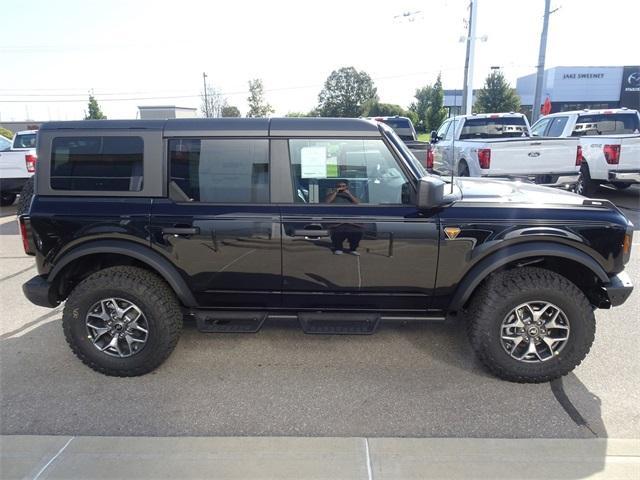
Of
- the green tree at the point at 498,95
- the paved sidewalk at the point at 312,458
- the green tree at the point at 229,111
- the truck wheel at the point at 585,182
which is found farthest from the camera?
the green tree at the point at 229,111

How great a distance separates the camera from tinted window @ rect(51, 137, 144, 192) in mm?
3369

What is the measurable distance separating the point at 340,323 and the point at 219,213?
1170 mm

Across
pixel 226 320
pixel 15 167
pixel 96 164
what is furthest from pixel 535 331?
pixel 15 167

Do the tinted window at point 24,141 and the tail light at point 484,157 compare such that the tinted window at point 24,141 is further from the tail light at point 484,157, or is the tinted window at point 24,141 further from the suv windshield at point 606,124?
the suv windshield at point 606,124

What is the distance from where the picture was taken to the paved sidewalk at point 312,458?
2436 millimetres

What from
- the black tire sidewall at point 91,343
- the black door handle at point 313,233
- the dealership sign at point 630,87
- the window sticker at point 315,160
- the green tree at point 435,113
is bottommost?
the black tire sidewall at point 91,343

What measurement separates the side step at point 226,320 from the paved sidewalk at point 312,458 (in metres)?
0.88

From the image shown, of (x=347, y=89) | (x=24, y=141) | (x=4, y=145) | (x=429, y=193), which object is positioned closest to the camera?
(x=429, y=193)

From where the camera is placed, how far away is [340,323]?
3.42 metres

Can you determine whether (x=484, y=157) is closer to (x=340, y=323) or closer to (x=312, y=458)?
(x=340, y=323)

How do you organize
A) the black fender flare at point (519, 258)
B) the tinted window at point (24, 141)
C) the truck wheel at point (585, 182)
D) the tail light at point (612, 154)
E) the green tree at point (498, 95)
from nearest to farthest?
the black fender flare at point (519, 258) → the tail light at point (612, 154) → the truck wheel at point (585, 182) → the tinted window at point (24, 141) → the green tree at point (498, 95)

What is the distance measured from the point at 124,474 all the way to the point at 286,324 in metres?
2.01

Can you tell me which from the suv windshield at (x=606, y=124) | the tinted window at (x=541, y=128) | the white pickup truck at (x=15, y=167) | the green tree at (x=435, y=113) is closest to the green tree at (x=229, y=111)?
the green tree at (x=435, y=113)

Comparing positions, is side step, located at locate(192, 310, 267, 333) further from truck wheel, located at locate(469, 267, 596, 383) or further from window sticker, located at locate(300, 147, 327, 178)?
truck wheel, located at locate(469, 267, 596, 383)
